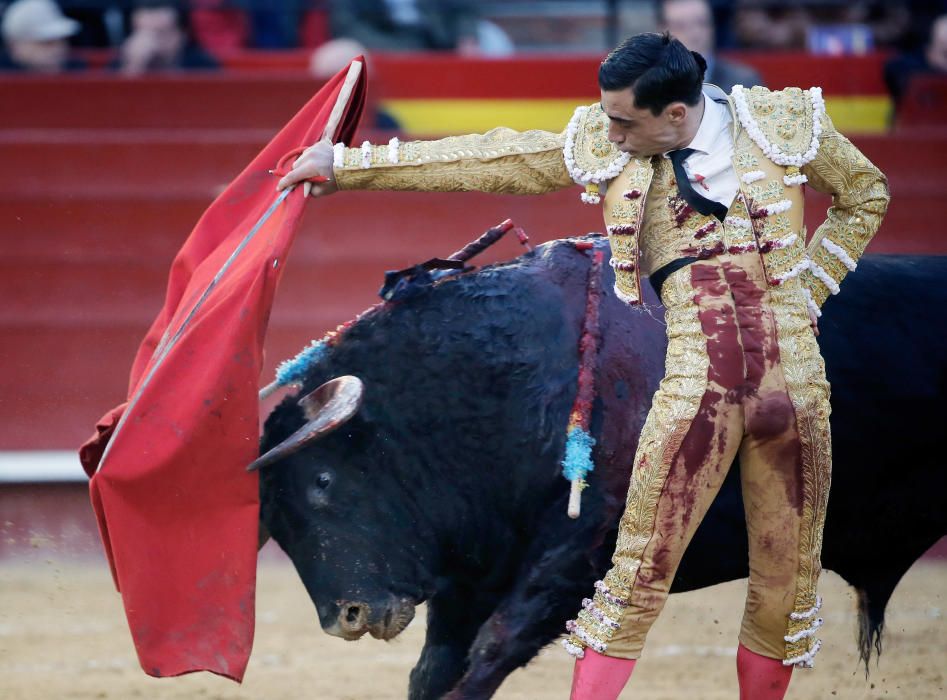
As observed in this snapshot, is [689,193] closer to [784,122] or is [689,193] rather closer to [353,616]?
[784,122]

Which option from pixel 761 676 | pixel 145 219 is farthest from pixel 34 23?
pixel 761 676

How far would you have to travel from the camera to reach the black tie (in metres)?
2.48

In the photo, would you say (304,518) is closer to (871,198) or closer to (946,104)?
(871,198)

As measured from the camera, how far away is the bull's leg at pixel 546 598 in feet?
8.99

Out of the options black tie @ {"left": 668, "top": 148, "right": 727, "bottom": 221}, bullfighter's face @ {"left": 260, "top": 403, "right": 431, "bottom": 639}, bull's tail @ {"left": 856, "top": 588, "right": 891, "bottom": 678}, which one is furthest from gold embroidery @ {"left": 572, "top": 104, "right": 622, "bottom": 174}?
bull's tail @ {"left": 856, "top": 588, "right": 891, "bottom": 678}

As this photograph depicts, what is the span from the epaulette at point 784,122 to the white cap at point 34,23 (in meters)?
3.95

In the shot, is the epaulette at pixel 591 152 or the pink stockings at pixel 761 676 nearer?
the epaulette at pixel 591 152

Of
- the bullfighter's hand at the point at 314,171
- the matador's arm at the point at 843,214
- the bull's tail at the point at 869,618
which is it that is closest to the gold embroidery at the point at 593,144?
the matador's arm at the point at 843,214

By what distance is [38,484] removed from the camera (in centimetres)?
526

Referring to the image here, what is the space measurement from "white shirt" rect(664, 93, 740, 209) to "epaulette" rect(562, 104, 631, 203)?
4.7 inches

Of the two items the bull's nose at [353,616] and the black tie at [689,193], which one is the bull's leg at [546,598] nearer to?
the bull's nose at [353,616]

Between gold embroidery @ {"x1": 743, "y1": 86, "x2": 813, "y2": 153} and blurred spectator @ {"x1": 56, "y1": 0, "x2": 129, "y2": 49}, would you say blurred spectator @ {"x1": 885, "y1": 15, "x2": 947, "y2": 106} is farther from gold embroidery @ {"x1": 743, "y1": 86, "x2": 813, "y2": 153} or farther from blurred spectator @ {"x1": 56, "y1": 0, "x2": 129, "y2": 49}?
gold embroidery @ {"x1": 743, "y1": 86, "x2": 813, "y2": 153}

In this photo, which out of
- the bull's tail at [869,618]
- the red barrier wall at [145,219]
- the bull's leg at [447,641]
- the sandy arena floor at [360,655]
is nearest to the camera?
the bull's leg at [447,641]

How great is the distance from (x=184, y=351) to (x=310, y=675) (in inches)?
58.0
